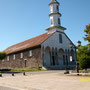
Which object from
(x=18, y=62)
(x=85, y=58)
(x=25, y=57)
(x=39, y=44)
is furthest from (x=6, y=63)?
(x=85, y=58)

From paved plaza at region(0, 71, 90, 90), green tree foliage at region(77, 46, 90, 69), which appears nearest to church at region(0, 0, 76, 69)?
green tree foliage at region(77, 46, 90, 69)

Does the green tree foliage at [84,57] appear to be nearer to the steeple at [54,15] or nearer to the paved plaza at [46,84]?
the paved plaza at [46,84]

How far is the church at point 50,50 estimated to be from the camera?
35406mm

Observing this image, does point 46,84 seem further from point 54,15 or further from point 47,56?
point 54,15

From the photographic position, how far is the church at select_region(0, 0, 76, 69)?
35406mm

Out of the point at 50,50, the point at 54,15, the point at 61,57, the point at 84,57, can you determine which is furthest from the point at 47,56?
the point at 84,57

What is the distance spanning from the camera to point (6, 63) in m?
46.6

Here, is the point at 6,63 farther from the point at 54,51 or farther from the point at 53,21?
the point at 53,21

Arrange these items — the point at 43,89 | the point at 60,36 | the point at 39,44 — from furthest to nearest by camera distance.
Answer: the point at 60,36, the point at 39,44, the point at 43,89

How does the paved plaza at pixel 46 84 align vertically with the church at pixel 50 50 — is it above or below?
below

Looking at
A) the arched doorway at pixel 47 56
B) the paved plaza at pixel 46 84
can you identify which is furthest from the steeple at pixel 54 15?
the paved plaza at pixel 46 84

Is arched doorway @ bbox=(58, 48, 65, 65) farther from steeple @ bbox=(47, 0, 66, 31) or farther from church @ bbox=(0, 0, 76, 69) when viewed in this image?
steeple @ bbox=(47, 0, 66, 31)

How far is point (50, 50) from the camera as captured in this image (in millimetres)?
37312

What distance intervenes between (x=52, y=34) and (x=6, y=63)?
19563 millimetres
